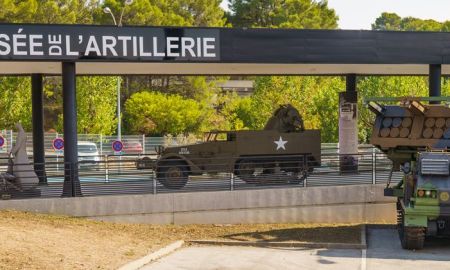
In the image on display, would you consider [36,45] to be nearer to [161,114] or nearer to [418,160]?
[418,160]

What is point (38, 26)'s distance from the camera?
16.1 m

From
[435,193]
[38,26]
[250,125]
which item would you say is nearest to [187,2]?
[250,125]

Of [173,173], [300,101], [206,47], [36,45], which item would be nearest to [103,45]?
[36,45]

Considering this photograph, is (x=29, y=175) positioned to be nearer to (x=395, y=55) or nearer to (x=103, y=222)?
(x=103, y=222)

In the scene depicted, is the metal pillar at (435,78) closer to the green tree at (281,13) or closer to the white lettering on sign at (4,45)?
the white lettering on sign at (4,45)

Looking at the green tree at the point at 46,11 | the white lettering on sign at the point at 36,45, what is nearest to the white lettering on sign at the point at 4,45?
the white lettering on sign at the point at 36,45

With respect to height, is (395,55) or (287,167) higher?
(395,55)

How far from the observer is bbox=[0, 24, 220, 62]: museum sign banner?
16.0 metres

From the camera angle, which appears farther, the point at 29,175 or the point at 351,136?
the point at 351,136

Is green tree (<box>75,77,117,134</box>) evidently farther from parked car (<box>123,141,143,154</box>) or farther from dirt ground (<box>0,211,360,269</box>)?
dirt ground (<box>0,211,360,269</box>)

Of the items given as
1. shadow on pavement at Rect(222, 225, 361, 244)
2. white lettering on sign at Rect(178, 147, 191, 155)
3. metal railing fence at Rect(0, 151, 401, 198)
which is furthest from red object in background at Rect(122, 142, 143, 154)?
shadow on pavement at Rect(222, 225, 361, 244)

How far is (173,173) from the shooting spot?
61.5 ft

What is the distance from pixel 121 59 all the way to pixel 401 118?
650 cm

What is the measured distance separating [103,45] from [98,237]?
17.1 feet
